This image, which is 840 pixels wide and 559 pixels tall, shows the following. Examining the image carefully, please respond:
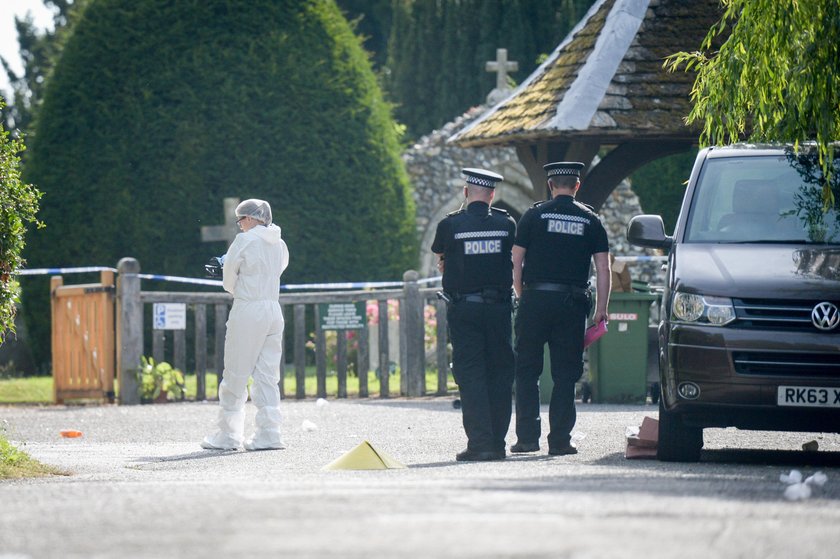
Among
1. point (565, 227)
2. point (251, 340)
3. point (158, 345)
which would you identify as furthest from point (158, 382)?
point (565, 227)

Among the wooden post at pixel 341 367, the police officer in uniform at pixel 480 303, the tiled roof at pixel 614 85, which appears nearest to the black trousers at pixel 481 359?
the police officer in uniform at pixel 480 303

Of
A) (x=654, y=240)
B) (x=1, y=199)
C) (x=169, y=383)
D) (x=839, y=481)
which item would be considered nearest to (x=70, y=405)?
(x=169, y=383)

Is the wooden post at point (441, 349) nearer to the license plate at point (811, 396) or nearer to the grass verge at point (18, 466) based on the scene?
the grass verge at point (18, 466)

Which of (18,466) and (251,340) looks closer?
(18,466)

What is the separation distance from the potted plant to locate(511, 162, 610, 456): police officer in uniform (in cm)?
767

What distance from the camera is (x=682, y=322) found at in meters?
10.5

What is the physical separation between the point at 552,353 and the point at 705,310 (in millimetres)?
1574

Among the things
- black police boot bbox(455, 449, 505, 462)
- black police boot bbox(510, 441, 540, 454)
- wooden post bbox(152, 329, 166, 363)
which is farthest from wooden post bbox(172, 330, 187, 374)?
black police boot bbox(455, 449, 505, 462)

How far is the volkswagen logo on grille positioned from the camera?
10289 mm

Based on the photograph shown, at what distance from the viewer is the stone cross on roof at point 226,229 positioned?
2284 cm

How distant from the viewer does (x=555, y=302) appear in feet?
38.2

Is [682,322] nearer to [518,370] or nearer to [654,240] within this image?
[654,240]

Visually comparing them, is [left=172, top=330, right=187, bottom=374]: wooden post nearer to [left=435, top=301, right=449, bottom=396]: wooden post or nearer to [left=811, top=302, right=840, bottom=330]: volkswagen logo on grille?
[left=435, top=301, right=449, bottom=396]: wooden post

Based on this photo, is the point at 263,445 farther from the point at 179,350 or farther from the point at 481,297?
the point at 179,350
